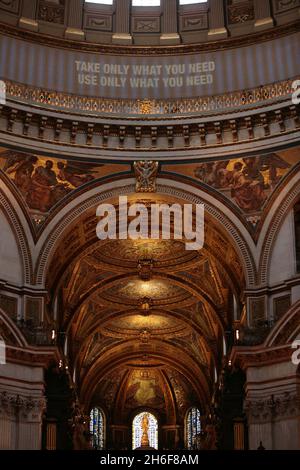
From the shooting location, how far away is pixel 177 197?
102 ft

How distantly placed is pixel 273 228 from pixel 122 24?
343 inches

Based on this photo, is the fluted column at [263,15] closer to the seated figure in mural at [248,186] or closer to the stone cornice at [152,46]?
the stone cornice at [152,46]

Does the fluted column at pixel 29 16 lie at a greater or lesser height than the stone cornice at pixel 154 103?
greater

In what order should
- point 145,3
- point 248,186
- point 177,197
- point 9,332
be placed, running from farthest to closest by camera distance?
1. point 145,3
2. point 177,197
3. point 248,186
4. point 9,332

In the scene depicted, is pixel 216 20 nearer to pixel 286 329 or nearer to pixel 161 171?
pixel 161 171

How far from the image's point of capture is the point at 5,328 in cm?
2825

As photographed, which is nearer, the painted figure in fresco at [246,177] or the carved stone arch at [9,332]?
the carved stone arch at [9,332]

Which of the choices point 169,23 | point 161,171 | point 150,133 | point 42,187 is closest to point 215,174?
point 161,171

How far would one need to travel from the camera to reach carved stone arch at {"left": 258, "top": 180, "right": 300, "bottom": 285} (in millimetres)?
29906

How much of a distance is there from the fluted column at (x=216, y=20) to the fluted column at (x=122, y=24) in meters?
2.71

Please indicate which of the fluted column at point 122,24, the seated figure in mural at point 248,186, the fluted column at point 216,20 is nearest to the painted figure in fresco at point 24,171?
the fluted column at point 122,24

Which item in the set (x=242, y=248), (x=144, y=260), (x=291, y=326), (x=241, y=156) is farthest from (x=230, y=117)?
(x=144, y=260)

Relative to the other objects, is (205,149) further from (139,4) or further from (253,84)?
(139,4)

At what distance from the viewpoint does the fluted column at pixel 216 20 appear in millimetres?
32438
